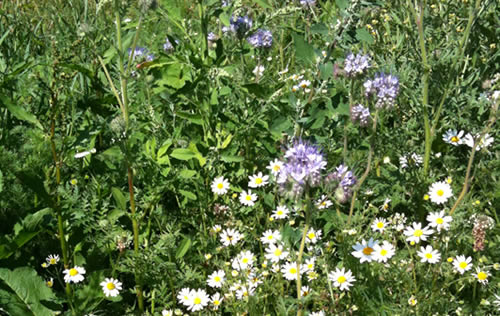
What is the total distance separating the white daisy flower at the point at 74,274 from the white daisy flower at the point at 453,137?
170 cm

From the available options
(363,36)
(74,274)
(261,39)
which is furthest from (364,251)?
(261,39)

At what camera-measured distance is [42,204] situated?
227 centimetres

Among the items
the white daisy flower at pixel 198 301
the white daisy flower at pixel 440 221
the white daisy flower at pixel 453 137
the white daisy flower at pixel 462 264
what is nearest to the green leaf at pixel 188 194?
the white daisy flower at pixel 198 301

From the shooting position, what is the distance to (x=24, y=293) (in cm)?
204

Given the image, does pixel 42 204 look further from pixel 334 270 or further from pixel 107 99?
pixel 334 270

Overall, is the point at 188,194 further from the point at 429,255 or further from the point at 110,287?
the point at 429,255

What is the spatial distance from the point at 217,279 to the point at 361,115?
0.86m

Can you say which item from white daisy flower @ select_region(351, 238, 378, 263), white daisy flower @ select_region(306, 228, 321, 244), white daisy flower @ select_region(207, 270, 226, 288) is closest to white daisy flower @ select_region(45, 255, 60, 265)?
white daisy flower @ select_region(207, 270, 226, 288)

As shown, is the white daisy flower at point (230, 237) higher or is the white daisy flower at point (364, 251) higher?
the white daisy flower at point (364, 251)

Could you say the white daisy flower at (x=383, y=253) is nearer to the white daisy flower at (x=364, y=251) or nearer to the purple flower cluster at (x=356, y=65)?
the white daisy flower at (x=364, y=251)

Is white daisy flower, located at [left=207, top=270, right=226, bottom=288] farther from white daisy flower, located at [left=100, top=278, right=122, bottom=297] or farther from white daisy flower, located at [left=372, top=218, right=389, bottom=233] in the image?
white daisy flower, located at [left=372, top=218, right=389, bottom=233]

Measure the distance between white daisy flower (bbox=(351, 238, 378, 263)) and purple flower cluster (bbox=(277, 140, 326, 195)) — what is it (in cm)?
42

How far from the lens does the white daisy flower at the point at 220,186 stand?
8.23 ft

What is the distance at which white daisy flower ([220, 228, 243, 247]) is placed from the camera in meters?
2.33
